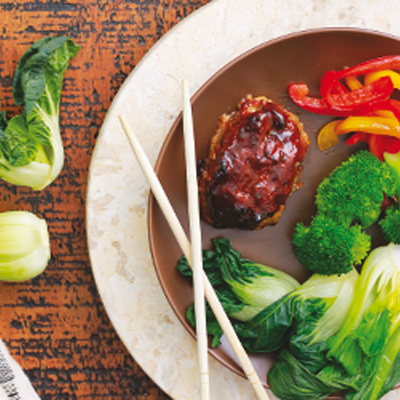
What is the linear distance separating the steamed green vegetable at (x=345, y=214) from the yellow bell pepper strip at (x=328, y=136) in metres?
0.17

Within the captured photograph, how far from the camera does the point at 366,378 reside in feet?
7.98

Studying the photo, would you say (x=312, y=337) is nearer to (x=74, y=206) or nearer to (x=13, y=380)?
(x=74, y=206)

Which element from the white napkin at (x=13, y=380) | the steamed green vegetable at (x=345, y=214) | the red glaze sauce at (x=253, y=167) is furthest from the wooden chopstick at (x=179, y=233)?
the white napkin at (x=13, y=380)

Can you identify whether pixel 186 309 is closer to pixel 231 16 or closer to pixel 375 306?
pixel 375 306

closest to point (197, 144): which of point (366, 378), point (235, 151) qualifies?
point (235, 151)

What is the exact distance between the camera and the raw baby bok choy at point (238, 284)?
2535 millimetres

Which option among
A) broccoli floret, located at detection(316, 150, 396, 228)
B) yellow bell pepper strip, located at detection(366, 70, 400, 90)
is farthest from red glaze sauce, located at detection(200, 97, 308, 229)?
yellow bell pepper strip, located at detection(366, 70, 400, 90)

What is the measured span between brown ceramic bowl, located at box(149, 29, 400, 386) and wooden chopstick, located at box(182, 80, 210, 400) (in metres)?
0.17

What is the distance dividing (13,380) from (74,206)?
50.1 inches

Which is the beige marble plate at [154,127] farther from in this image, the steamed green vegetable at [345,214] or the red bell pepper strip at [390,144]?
the steamed green vegetable at [345,214]

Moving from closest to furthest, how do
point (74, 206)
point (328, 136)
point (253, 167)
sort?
point (253, 167) < point (328, 136) < point (74, 206)

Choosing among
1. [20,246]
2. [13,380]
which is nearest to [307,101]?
[20,246]

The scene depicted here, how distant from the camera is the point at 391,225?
254 centimetres

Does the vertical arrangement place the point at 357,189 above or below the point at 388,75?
below
